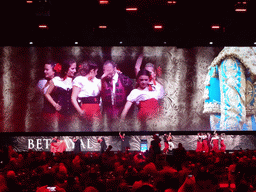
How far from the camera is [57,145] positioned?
2502 cm

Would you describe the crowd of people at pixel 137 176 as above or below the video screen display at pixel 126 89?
below

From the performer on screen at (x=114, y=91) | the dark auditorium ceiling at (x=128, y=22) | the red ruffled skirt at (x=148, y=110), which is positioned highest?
the dark auditorium ceiling at (x=128, y=22)

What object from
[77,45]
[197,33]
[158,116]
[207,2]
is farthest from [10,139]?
[207,2]

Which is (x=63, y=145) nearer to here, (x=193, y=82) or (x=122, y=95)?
(x=122, y=95)

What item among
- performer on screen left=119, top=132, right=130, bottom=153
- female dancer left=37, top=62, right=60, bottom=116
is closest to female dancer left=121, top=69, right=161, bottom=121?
performer on screen left=119, top=132, right=130, bottom=153

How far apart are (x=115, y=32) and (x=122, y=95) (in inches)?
163

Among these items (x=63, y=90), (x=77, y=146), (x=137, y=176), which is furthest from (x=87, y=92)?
(x=137, y=176)

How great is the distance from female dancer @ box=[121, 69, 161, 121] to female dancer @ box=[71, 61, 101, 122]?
77.4 inches

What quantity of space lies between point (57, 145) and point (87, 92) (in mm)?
3997

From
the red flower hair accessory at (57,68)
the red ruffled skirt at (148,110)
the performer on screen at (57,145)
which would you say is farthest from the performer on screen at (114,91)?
the performer on screen at (57,145)

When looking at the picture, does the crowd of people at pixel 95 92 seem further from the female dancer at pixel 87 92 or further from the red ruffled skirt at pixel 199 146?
the red ruffled skirt at pixel 199 146

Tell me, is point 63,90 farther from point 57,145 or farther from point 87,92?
point 57,145

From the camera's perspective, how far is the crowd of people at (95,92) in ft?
81.7

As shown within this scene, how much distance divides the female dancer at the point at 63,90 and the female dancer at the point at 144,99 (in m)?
3.68
